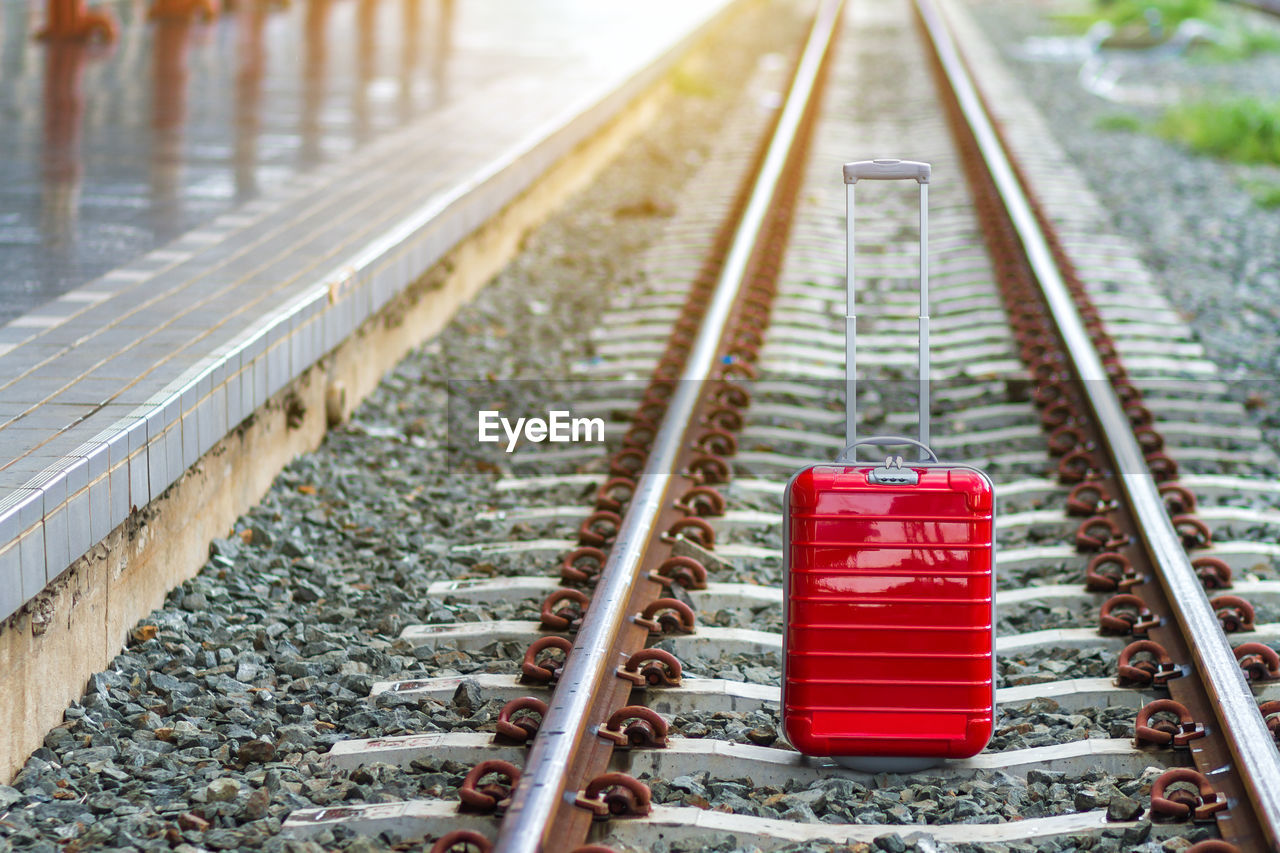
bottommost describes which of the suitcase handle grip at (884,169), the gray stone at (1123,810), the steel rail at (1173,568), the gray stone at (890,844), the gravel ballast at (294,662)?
the gravel ballast at (294,662)

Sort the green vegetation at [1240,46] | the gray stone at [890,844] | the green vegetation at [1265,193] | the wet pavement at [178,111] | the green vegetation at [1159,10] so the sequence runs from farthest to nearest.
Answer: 1. the green vegetation at [1159,10]
2. the green vegetation at [1240,46]
3. the green vegetation at [1265,193]
4. the wet pavement at [178,111]
5. the gray stone at [890,844]

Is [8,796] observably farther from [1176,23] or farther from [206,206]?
[1176,23]

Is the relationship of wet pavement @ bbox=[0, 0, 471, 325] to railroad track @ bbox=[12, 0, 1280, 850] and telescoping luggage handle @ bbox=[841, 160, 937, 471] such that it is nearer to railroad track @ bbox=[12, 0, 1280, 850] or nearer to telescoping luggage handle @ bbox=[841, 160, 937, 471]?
railroad track @ bbox=[12, 0, 1280, 850]

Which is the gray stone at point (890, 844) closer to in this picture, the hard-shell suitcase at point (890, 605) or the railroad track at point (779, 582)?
the railroad track at point (779, 582)

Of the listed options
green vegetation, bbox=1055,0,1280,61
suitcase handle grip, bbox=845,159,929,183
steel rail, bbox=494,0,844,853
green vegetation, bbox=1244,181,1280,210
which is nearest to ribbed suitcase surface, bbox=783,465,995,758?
steel rail, bbox=494,0,844,853

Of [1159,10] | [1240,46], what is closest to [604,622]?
[1240,46]

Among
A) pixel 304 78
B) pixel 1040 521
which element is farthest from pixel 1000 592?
pixel 304 78

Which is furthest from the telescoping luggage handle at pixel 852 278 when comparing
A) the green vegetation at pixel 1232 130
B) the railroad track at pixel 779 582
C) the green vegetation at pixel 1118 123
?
the green vegetation at pixel 1118 123

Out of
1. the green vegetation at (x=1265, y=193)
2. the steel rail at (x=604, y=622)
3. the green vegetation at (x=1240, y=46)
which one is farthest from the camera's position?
the green vegetation at (x=1240, y=46)
